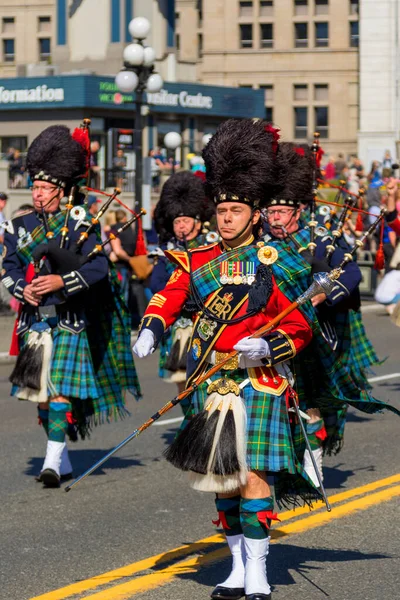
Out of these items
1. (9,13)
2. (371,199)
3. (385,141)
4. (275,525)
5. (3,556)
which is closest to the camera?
(3,556)

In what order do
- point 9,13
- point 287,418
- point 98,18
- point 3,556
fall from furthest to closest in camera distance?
1. point 9,13
2. point 98,18
3. point 3,556
4. point 287,418

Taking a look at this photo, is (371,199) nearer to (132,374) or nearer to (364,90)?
(132,374)

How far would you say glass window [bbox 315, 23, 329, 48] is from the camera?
77125 mm

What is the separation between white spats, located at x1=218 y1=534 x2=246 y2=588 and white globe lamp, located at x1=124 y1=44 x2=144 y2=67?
1464 centimetres

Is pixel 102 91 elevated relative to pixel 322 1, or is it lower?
lower

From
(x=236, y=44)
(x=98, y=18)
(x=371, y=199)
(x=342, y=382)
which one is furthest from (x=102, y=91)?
(x=342, y=382)

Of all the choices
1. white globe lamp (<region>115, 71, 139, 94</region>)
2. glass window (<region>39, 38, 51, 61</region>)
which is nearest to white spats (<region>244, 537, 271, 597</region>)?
white globe lamp (<region>115, 71, 139, 94</region>)

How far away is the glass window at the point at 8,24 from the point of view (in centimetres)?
8425

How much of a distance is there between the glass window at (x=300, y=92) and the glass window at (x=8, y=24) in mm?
18215

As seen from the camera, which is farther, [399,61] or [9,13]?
[9,13]

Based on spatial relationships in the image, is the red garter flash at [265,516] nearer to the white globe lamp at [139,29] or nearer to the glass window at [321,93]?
the white globe lamp at [139,29]

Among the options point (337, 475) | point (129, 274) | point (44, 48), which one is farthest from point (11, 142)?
point (337, 475)

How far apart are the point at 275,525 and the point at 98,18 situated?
4631 centimetres

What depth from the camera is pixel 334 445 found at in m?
9.01
